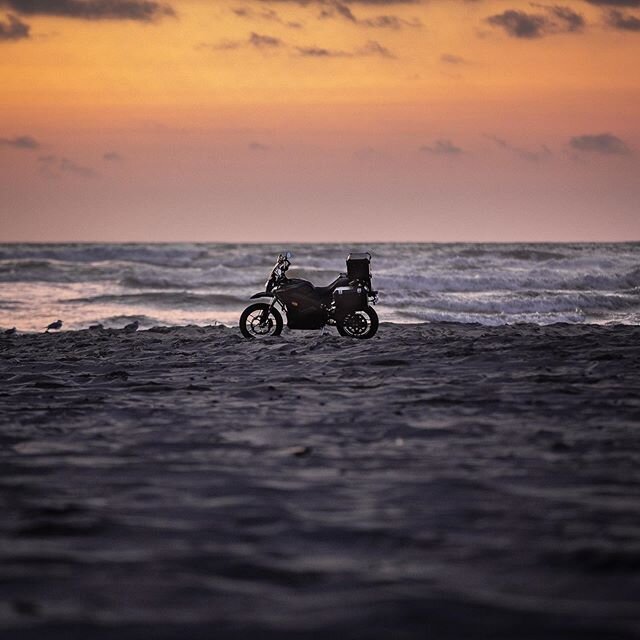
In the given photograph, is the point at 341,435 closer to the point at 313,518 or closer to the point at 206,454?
the point at 206,454

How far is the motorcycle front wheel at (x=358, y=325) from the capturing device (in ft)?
46.4

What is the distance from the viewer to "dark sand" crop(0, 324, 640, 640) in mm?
3445

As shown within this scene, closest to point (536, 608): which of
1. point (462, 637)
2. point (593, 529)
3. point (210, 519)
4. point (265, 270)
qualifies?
point (462, 637)

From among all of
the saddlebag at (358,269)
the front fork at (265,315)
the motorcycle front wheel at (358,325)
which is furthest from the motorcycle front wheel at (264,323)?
the saddlebag at (358,269)

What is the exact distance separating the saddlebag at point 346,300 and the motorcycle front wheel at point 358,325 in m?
0.09

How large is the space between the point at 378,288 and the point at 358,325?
17240mm

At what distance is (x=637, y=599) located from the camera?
11.5ft

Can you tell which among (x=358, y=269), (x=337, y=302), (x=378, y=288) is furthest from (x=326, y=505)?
(x=378, y=288)

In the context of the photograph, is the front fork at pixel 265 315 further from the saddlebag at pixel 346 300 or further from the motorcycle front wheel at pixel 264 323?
the saddlebag at pixel 346 300

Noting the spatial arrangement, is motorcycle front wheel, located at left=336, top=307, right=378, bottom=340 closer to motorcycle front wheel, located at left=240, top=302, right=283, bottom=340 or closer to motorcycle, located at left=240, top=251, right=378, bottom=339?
motorcycle, located at left=240, top=251, right=378, bottom=339

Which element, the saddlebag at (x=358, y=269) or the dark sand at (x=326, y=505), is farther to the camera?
the saddlebag at (x=358, y=269)

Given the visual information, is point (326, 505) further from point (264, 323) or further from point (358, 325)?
point (264, 323)

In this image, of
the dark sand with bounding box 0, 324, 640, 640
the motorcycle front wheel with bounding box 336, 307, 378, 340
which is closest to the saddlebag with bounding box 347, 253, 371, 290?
the motorcycle front wheel with bounding box 336, 307, 378, 340

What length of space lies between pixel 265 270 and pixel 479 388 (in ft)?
113
